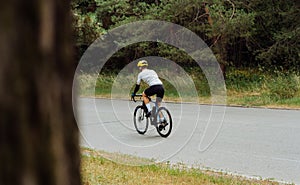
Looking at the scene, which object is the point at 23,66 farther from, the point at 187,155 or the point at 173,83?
the point at 173,83

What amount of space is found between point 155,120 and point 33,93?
9752mm

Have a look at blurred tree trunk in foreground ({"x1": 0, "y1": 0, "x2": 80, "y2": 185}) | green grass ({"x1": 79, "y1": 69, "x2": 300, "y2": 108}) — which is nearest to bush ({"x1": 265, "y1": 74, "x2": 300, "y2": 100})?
green grass ({"x1": 79, "y1": 69, "x2": 300, "y2": 108})

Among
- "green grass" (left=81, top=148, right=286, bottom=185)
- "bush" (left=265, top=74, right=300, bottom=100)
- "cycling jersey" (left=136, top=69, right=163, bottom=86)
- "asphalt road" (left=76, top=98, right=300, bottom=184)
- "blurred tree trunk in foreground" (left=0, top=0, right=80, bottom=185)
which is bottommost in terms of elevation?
"green grass" (left=81, top=148, right=286, bottom=185)

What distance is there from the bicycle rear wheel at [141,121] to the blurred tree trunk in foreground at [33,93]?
10091 millimetres

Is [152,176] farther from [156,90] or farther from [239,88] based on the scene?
[239,88]

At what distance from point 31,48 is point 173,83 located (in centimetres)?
2233

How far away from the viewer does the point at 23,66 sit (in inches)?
48.8

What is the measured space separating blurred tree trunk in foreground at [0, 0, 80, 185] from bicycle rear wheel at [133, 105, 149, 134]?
10.1 meters

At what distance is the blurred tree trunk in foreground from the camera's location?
1204mm

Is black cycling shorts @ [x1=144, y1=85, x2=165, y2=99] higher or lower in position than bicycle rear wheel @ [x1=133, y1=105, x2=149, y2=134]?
higher

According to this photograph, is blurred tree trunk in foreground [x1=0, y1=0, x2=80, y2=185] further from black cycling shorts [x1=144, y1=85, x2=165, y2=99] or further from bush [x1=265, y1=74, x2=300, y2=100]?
bush [x1=265, y1=74, x2=300, y2=100]

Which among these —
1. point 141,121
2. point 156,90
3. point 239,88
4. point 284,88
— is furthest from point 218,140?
point 239,88

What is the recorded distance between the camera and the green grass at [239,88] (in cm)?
1902

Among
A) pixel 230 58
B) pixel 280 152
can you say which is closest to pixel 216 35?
pixel 230 58
